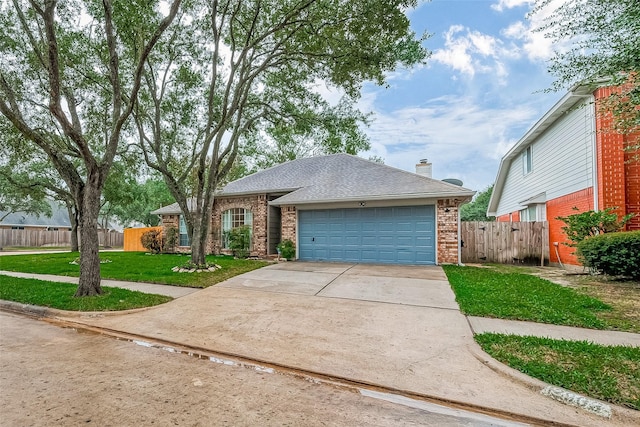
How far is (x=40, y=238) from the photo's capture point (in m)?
Answer: 26.9

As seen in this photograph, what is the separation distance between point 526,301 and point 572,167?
7129mm

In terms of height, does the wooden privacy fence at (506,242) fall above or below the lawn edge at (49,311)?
above

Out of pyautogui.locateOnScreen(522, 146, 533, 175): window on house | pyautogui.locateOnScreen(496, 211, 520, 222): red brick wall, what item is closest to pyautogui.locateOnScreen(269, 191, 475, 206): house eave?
pyautogui.locateOnScreen(522, 146, 533, 175): window on house

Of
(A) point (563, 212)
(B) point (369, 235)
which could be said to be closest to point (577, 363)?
(B) point (369, 235)

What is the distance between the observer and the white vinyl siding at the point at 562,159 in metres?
9.25

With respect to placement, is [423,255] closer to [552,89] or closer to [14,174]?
[552,89]

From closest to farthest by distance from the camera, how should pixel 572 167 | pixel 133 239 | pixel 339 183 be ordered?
pixel 572 167
pixel 339 183
pixel 133 239

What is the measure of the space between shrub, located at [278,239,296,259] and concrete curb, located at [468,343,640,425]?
368 inches

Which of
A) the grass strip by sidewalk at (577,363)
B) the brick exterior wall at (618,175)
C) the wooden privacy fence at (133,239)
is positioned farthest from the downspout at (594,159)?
the wooden privacy fence at (133,239)

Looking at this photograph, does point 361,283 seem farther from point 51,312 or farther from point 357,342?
point 51,312

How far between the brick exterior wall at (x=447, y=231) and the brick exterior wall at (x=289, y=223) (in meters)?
5.60

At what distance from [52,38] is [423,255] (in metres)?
11.2

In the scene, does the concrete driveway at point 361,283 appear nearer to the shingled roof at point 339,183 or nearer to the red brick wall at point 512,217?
the shingled roof at point 339,183

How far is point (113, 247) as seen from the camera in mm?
27266
